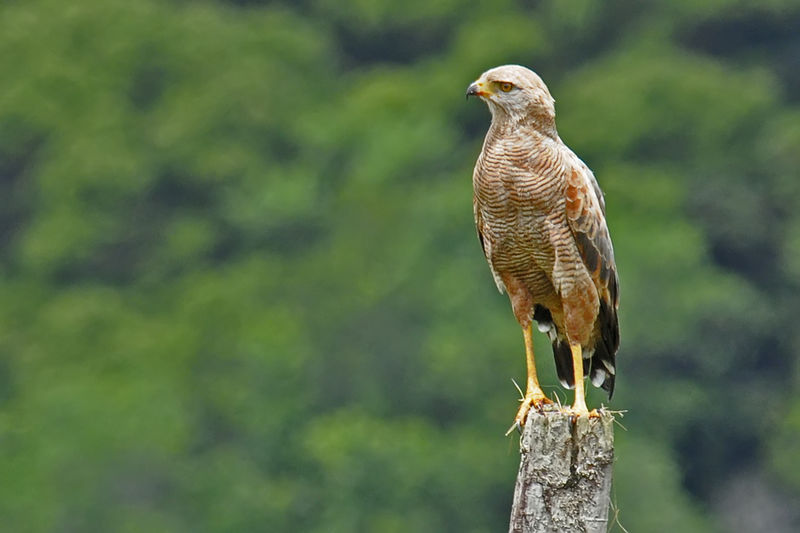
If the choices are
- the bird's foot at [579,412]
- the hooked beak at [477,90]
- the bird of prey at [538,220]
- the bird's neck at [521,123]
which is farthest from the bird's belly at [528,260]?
the bird's foot at [579,412]

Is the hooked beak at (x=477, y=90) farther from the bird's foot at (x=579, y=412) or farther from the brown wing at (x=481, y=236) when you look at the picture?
the bird's foot at (x=579, y=412)

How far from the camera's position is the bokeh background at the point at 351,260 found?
138 feet

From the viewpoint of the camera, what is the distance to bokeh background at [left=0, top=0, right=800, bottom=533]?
42.0 metres

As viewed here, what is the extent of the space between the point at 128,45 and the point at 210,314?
12.6 meters

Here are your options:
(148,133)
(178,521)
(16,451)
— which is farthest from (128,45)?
(178,521)

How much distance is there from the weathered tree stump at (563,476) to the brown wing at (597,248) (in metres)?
1.24

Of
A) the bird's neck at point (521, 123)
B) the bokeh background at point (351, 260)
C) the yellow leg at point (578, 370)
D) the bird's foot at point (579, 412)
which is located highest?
the bokeh background at point (351, 260)

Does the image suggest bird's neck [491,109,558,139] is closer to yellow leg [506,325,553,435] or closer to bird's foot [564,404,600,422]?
yellow leg [506,325,553,435]

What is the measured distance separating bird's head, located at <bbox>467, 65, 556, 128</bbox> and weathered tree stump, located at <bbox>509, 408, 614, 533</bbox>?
1671 mm

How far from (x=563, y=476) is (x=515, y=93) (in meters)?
2.11

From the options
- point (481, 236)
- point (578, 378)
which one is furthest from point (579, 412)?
point (481, 236)

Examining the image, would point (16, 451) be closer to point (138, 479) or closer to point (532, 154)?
point (138, 479)

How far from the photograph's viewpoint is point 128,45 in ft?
190

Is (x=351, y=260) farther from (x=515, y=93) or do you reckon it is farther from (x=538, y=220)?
(x=515, y=93)
